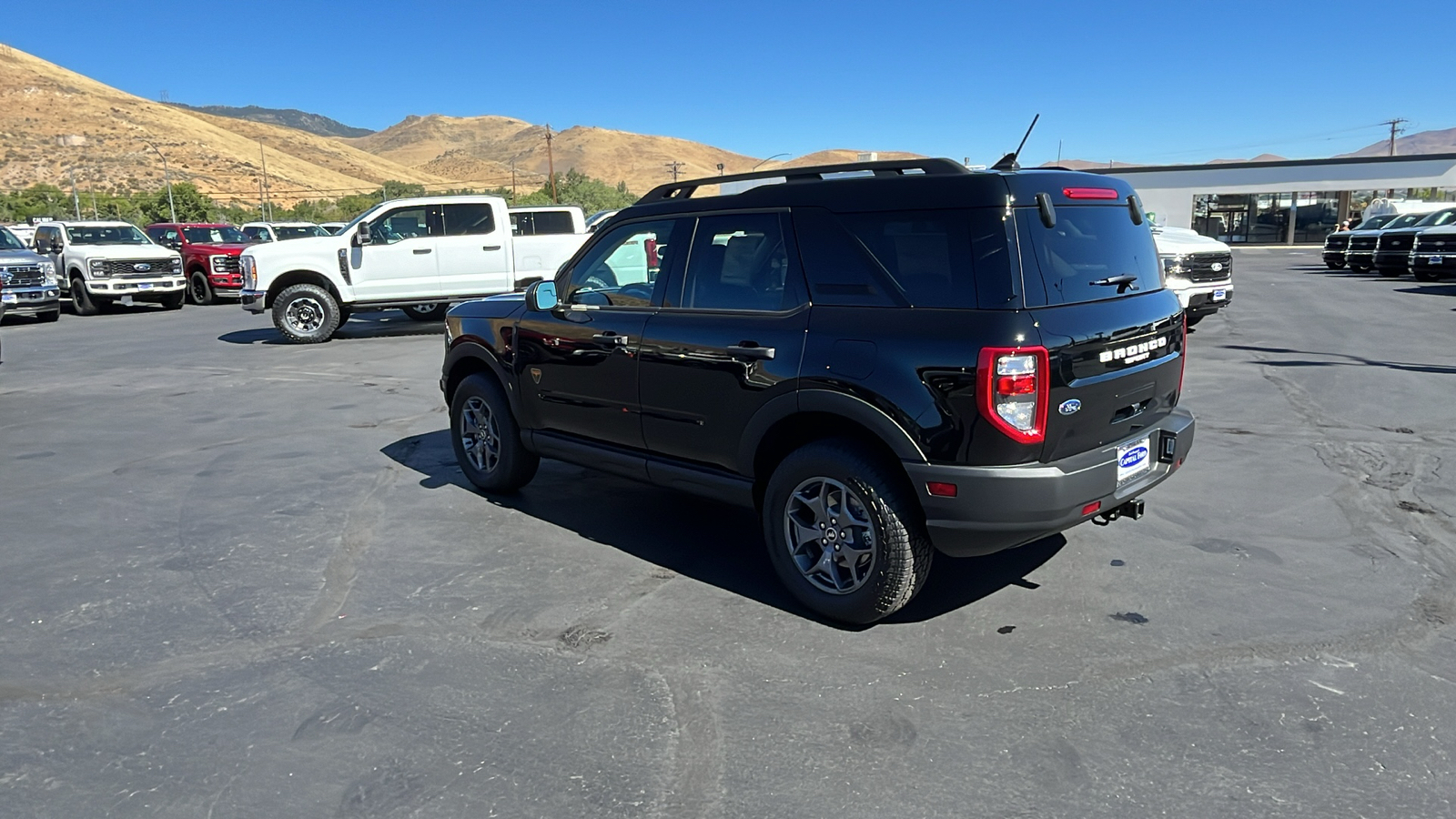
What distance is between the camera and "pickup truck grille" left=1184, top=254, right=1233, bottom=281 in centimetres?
1409

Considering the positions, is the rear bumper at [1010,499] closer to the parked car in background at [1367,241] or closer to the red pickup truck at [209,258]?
the red pickup truck at [209,258]

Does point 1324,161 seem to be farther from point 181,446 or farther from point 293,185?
point 293,185

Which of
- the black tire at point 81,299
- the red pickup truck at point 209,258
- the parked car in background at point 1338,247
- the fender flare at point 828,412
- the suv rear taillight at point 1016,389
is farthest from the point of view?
the parked car in background at point 1338,247

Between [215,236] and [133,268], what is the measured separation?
358cm

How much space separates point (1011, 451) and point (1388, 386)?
774cm

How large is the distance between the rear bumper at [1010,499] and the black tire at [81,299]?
22861mm

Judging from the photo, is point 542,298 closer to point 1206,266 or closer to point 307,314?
point 307,314

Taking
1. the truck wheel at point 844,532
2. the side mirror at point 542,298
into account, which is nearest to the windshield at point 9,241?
the side mirror at point 542,298

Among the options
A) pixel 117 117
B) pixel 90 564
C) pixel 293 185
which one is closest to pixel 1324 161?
pixel 90 564

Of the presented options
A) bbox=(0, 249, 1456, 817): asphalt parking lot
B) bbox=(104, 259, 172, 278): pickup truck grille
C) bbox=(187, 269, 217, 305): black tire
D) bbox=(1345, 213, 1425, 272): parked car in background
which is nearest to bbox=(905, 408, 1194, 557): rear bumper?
bbox=(0, 249, 1456, 817): asphalt parking lot

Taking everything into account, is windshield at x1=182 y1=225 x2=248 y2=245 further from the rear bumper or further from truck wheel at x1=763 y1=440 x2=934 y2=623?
the rear bumper

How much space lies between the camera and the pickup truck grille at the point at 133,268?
20.9 meters

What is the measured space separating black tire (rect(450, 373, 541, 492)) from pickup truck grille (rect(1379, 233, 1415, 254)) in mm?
26102

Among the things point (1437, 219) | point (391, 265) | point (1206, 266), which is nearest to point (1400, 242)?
point (1437, 219)
